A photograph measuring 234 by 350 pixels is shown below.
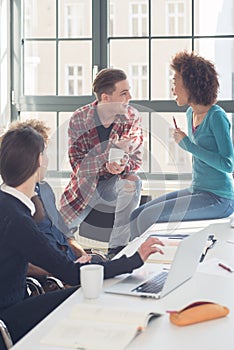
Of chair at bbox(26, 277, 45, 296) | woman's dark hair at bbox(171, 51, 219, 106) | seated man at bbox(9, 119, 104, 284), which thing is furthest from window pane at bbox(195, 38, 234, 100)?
chair at bbox(26, 277, 45, 296)

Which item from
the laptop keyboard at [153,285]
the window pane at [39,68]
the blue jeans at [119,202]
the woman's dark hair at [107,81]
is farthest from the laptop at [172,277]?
the window pane at [39,68]

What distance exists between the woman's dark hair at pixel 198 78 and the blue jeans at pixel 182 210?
21.3 inches

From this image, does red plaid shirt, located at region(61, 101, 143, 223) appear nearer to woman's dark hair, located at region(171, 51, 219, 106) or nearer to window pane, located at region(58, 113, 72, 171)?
woman's dark hair, located at region(171, 51, 219, 106)

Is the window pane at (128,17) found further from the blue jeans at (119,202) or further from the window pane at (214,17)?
the blue jeans at (119,202)

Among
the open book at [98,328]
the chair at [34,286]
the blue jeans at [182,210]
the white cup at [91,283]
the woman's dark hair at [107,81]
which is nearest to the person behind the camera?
the open book at [98,328]

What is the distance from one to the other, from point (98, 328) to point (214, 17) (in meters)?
3.37

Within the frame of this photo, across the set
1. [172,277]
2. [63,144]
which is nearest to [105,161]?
[63,144]

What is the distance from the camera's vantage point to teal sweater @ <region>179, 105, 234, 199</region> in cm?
319

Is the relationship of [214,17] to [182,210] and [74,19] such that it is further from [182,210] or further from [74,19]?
[182,210]

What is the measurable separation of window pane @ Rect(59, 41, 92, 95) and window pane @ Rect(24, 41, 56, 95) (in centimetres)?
7

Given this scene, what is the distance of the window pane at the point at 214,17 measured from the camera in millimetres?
4289

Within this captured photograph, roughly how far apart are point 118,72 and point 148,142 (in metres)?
0.97

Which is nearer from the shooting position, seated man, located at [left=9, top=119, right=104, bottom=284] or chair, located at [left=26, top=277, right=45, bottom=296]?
chair, located at [left=26, top=277, right=45, bottom=296]

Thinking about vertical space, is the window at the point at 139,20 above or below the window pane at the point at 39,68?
above
